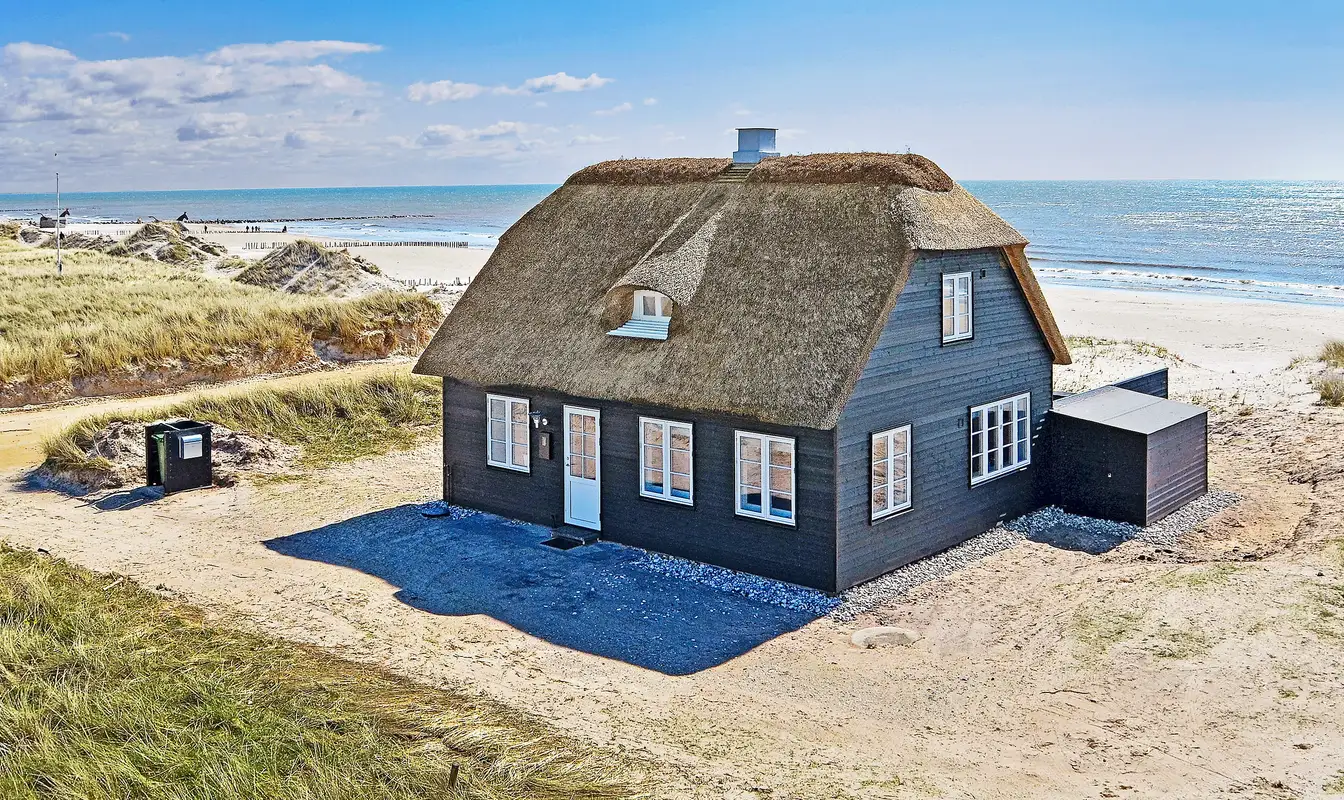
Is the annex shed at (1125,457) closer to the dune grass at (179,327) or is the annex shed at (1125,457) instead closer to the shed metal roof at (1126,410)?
the shed metal roof at (1126,410)

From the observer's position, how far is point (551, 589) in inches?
570

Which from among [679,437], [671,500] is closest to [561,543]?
[671,500]

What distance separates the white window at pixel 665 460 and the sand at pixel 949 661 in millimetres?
1672

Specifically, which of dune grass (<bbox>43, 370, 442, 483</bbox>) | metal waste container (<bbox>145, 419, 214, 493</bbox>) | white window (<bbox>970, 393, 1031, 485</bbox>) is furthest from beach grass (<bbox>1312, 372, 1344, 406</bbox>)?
metal waste container (<bbox>145, 419, 214, 493</bbox>)

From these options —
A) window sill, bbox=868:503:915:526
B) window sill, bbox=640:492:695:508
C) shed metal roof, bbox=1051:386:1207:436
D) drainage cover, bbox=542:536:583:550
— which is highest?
shed metal roof, bbox=1051:386:1207:436

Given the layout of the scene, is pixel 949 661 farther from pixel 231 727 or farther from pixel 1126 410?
pixel 1126 410

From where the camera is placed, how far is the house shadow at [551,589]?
12.8 m

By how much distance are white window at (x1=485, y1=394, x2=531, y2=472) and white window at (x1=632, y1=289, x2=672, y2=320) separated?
2.33 metres

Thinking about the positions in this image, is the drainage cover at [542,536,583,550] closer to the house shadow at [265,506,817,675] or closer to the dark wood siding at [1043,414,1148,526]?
the house shadow at [265,506,817,675]

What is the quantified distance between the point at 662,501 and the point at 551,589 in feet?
6.50

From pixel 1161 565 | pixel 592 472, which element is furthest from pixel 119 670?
pixel 1161 565

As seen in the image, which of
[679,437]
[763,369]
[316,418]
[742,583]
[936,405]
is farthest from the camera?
[316,418]

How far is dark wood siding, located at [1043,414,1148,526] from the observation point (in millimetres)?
16688

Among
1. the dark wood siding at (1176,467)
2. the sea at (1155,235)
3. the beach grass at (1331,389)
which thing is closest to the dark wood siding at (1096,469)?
the dark wood siding at (1176,467)
